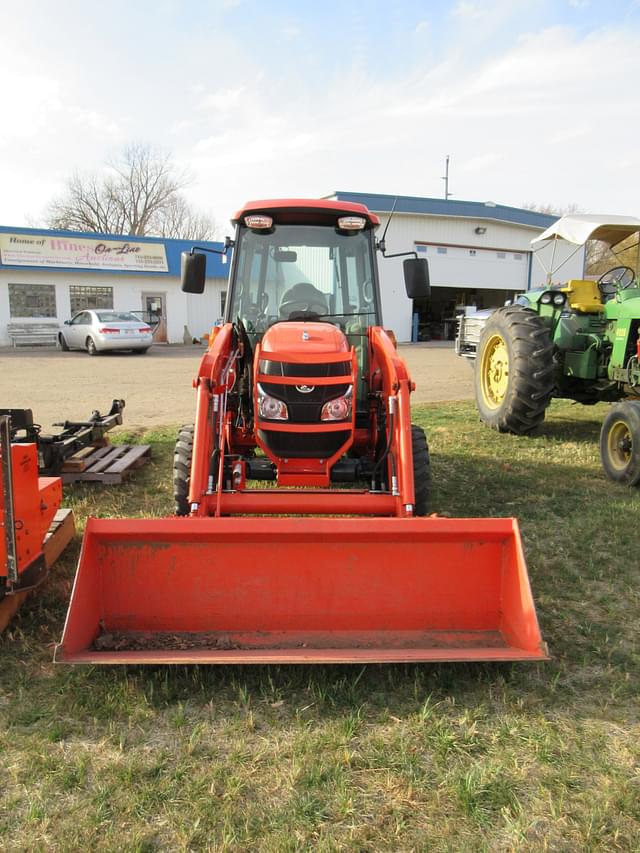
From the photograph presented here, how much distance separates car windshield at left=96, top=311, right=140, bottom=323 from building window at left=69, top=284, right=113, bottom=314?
168 inches

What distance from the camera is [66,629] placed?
103 inches

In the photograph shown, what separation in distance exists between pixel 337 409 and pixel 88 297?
2174 centimetres

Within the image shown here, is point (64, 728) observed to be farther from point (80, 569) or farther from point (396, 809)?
point (396, 809)

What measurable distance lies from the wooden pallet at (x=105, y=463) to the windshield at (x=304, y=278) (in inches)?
76.6

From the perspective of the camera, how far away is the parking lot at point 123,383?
9.61 meters

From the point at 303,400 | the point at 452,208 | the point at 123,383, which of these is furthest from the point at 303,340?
the point at 452,208

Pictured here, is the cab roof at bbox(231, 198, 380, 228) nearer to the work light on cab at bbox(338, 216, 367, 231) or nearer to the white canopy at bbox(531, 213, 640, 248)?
the work light on cab at bbox(338, 216, 367, 231)

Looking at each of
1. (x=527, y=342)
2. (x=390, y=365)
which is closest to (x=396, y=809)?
(x=390, y=365)

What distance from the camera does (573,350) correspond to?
737cm

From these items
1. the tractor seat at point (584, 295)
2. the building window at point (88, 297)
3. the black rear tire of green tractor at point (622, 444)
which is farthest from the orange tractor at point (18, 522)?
the building window at point (88, 297)

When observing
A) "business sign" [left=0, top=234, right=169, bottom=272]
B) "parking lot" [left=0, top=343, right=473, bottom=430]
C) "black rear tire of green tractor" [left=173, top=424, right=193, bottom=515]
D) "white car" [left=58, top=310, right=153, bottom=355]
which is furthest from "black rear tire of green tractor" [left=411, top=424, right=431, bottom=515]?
"business sign" [left=0, top=234, right=169, bottom=272]

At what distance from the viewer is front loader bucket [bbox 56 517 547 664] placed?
9.82 feet

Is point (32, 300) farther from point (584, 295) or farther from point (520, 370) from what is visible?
point (520, 370)

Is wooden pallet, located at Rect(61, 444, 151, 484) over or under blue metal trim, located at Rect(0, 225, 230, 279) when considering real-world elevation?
under
